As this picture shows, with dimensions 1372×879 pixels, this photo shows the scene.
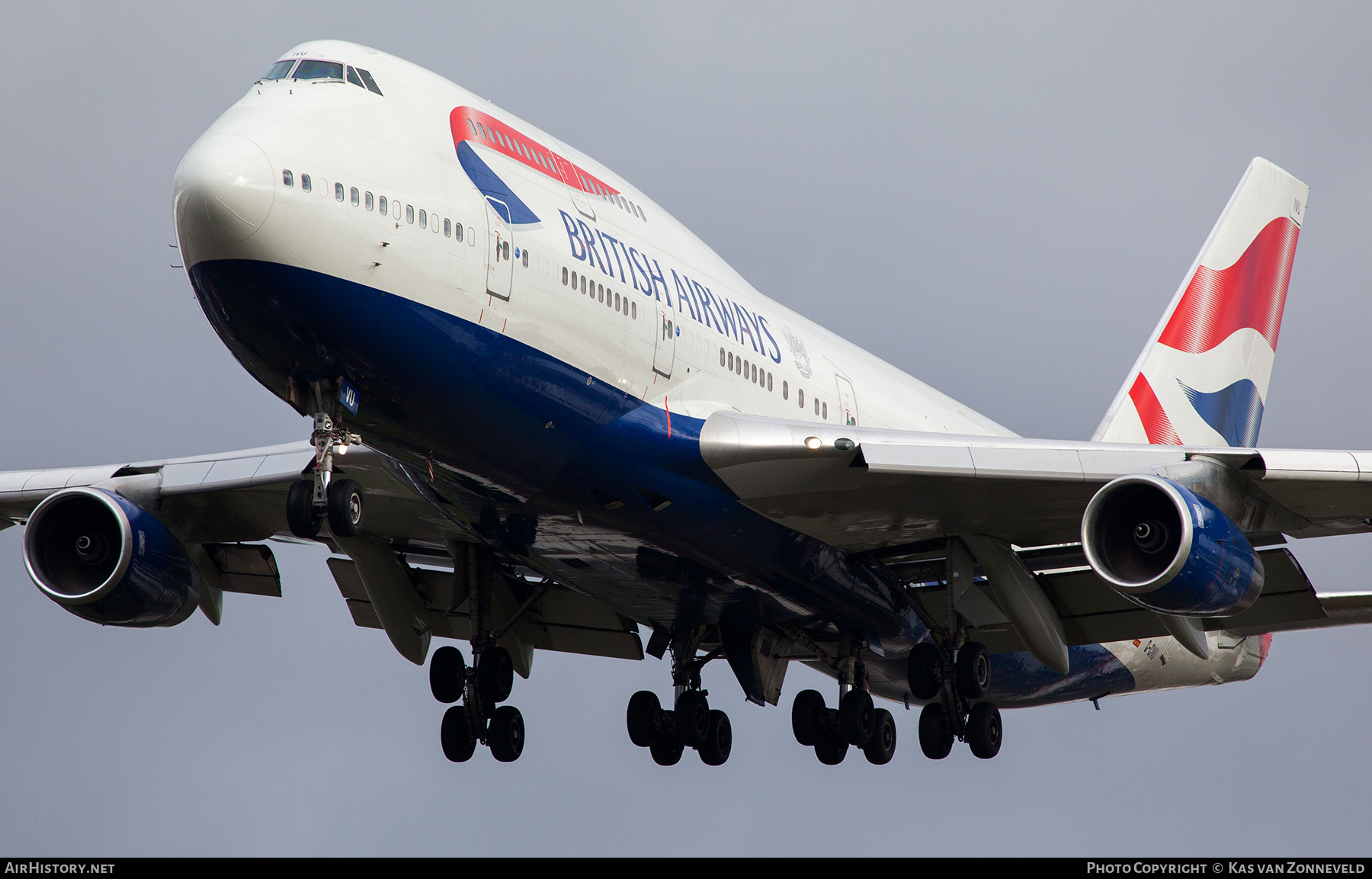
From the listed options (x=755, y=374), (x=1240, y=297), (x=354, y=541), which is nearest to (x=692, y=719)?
(x=354, y=541)

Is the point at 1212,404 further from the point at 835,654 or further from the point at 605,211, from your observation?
the point at 605,211

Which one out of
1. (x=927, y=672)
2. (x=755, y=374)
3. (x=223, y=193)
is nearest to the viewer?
(x=223, y=193)

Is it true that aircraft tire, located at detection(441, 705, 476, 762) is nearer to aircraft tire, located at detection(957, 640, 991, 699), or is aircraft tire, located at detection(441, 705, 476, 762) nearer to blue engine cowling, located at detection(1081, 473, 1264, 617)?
aircraft tire, located at detection(957, 640, 991, 699)

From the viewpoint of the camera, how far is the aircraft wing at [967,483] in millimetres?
17969

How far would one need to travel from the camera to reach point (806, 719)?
944 inches

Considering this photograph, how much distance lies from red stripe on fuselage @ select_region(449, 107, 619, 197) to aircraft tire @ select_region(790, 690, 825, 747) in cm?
943

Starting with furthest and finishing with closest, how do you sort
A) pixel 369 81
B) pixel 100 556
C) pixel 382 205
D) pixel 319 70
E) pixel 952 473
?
1. pixel 100 556
2. pixel 952 473
3. pixel 369 81
4. pixel 319 70
5. pixel 382 205

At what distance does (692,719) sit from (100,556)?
29.3 feet

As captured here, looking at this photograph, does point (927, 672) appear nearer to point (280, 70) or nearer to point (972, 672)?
point (972, 672)

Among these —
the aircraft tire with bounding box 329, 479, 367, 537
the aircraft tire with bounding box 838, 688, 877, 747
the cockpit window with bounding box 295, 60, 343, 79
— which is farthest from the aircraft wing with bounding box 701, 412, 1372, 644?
the cockpit window with bounding box 295, 60, 343, 79

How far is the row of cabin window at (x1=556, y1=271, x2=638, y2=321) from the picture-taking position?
1670cm

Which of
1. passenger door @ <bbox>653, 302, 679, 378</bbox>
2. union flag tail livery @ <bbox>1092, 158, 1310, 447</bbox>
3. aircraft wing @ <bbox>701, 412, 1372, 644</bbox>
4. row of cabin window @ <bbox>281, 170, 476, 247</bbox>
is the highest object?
union flag tail livery @ <bbox>1092, 158, 1310, 447</bbox>

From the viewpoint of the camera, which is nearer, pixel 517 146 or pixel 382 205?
pixel 382 205
